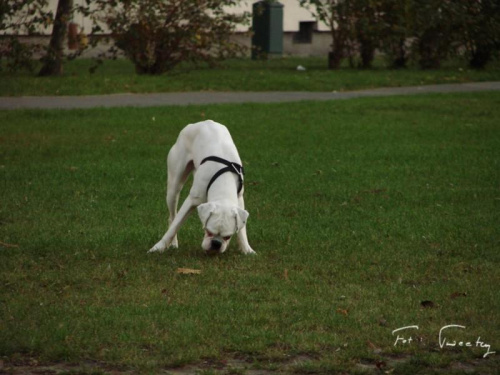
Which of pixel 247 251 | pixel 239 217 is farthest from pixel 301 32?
pixel 239 217

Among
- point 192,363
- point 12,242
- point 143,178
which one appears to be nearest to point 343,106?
point 143,178

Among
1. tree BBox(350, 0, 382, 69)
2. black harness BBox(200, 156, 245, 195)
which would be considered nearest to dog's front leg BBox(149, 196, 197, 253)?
black harness BBox(200, 156, 245, 195)

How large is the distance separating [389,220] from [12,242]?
3189mm

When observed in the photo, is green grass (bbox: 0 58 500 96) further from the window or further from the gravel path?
the window

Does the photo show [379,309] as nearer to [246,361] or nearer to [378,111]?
[246,361]

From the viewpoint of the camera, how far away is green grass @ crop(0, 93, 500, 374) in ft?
17.0

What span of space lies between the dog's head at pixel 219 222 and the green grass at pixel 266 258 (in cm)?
19

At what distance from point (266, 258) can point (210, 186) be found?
669 mm

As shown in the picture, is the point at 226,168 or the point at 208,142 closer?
the point at 226,168

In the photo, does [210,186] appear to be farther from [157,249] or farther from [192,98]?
[192,98]

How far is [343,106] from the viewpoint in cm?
1698

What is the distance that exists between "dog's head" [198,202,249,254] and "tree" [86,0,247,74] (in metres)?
13.2

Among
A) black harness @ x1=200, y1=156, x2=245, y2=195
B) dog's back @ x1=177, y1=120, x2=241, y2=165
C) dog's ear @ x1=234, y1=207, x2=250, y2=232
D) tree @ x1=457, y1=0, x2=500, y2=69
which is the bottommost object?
dog's ear @ x1=234, y1=207, x2=250, y2=232

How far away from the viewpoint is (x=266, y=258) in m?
7.20
